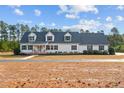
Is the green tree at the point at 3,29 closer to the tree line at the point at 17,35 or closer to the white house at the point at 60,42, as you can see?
the tree line at the point at 17,35

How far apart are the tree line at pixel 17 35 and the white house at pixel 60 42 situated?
78 centimetres

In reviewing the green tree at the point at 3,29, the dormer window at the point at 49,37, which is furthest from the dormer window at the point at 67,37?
the green tree at the point at 3,29

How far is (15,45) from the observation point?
1162 inches

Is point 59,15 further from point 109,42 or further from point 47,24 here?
point 109,42

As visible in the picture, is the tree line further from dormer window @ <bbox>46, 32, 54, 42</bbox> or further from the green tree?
dormer window @ <bbox>46, 32, 54, 42</bbox>

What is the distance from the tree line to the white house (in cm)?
78

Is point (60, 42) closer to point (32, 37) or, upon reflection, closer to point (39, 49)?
point (39, 49)

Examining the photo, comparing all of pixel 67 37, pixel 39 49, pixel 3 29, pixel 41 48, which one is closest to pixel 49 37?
pixel 41 48

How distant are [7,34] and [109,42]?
417 inches

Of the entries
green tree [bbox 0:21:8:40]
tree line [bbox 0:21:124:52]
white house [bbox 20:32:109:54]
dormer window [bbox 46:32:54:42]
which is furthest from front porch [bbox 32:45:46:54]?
green tree [bbox 0:21:8:40]

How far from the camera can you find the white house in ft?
97.5

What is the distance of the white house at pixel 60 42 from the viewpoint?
2970 cm
